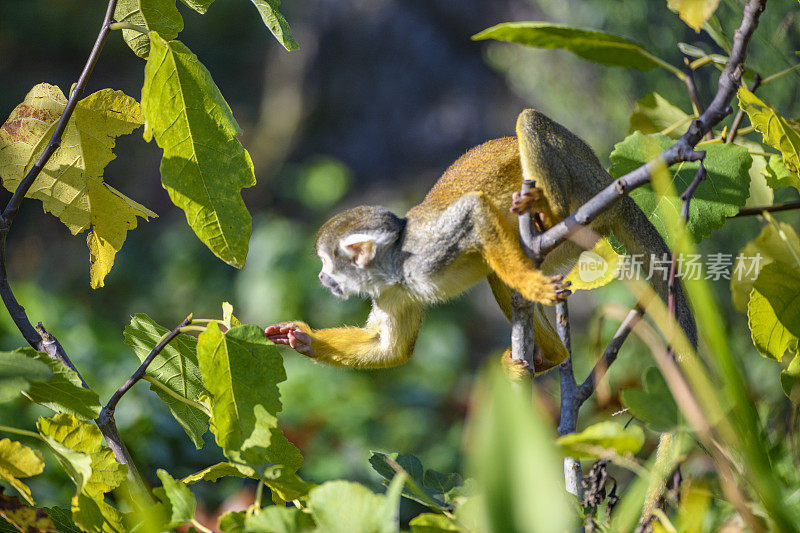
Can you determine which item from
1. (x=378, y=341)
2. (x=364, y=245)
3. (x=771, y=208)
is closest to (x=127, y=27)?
(x=364, y=245)

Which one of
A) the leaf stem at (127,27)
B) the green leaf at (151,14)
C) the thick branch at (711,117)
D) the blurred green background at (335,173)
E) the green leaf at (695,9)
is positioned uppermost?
the green leaf at (151,14)

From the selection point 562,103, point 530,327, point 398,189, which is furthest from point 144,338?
point 398,189

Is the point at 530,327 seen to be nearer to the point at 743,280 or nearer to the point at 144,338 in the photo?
the point at 743,280

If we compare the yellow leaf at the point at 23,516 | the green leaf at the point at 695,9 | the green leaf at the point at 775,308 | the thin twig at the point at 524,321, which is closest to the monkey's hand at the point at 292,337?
the thin twig at the point at 524,321

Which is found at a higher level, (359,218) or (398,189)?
(359,218)

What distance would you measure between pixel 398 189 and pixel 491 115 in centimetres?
88

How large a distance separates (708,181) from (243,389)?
2.65ft

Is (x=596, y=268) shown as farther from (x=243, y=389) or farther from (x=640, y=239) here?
(x=243, y=389)

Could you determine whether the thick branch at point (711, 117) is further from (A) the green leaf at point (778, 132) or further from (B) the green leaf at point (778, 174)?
(B) the green leaf at point (778, 174)

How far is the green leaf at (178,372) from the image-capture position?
3.49 ft

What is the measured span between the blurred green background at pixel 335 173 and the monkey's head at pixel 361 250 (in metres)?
0.47

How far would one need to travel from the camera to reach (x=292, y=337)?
153 cm

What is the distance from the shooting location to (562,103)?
147 inches

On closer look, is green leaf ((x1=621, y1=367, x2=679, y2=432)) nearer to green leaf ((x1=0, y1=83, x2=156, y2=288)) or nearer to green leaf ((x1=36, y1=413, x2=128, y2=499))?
green leaf ((x1=36, y1=413, x2=128, y2=499))
